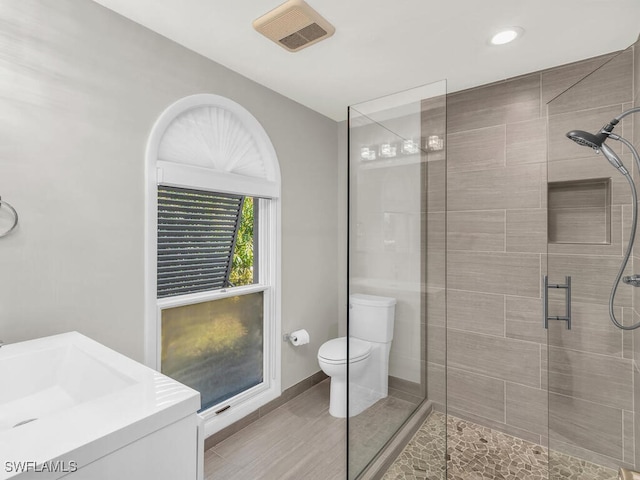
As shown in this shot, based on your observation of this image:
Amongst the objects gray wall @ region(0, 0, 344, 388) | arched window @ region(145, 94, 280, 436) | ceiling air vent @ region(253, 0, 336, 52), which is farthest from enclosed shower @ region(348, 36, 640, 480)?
gray wall @ region(0, 0, 344, 388)

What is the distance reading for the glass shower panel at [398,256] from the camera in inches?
72.5

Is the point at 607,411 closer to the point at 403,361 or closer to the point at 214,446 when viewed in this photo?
the point at 403,361

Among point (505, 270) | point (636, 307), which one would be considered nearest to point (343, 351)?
point (505, 270)

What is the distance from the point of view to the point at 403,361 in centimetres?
195

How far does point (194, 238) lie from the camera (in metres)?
2.27

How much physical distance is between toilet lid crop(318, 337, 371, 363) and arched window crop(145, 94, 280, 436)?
15.6 inches

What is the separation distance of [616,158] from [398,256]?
1.03m

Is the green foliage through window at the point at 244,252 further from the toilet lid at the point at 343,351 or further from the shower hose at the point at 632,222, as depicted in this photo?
the shower hose at the point at 632,222

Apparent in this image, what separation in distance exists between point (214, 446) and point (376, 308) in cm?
136

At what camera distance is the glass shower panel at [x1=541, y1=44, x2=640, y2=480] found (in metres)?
1.40

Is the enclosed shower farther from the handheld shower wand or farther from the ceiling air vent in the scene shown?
the ceiling air vent

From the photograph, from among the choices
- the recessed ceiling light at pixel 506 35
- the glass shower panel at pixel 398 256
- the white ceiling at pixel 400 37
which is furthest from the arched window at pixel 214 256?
the recessed ceiling light at pixel 506 35

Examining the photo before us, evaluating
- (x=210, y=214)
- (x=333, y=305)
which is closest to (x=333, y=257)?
(x=333, y=305)

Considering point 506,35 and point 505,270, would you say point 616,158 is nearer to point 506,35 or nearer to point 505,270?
point 506,35
